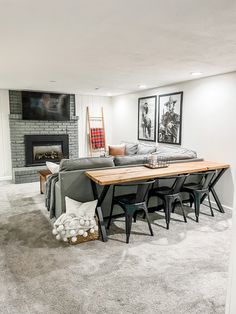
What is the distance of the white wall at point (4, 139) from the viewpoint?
5.86 metres

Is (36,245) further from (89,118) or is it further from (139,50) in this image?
(89,118)

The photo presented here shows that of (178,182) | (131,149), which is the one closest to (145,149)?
(131,149)

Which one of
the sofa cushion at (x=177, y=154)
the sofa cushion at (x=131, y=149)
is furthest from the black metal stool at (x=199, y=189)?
the sofa cushion at (x=131, y=149)

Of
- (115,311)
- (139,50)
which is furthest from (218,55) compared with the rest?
(115,311)

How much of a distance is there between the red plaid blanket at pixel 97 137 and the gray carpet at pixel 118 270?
3862mm

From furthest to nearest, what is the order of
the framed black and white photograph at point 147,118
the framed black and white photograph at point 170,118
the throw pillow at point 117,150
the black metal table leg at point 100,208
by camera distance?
1. the throw pillow at point 117,150
2. the framed black and white photograph at point 147,118
3. the framed black and white photograph at point 170,118
4. the black metal table leg at point 100,208

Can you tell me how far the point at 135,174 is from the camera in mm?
3078

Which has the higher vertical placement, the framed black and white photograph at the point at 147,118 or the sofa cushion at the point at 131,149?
the framed black and white photograph at the point at 147,118

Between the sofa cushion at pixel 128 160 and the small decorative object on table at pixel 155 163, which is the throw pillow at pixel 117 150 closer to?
the sofa cushion at pixel 128 160

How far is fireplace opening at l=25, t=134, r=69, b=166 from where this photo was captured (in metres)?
6.22

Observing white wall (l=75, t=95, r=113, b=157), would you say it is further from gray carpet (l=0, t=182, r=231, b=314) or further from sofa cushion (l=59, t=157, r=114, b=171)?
gray carpet (l=0, t=182, r=231, b=314)

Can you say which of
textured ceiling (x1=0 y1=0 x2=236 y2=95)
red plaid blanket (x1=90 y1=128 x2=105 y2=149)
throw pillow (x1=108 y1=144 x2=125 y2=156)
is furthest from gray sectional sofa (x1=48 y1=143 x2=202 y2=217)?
red plaid blanket (x1=90 y1=128 x2=105 y2=149)

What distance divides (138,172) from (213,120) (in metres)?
1.77

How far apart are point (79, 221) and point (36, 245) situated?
1.89 feet
